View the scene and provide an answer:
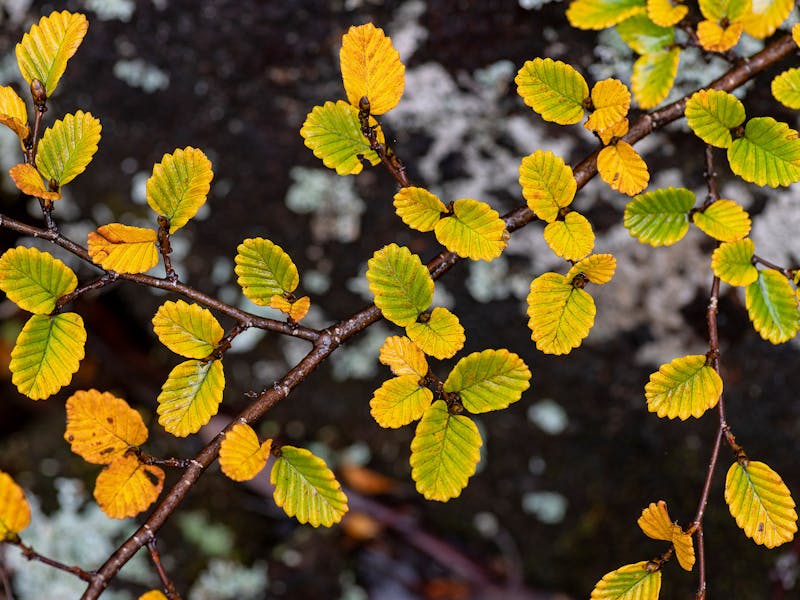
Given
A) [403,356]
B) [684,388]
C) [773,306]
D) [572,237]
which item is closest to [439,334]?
[403,356]

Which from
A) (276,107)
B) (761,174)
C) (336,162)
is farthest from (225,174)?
(761,174)

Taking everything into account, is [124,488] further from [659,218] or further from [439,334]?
[659,218]

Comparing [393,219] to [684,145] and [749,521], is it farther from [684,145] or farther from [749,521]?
[749,521]

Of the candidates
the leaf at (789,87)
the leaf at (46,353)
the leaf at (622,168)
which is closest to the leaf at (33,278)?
the leaf at (46,353)

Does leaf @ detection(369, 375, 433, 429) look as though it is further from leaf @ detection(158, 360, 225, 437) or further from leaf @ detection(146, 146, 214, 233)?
leaf @ detection(146, 146, 214, 233)

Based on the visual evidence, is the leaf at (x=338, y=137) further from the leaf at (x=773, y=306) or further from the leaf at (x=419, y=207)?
the leaf at (x=773, y=306)

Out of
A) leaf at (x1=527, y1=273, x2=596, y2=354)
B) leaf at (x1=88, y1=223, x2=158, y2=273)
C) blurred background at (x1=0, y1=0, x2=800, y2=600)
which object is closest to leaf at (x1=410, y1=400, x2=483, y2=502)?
leaf at (x1=527, y1=273, x2=596, y2=354)
